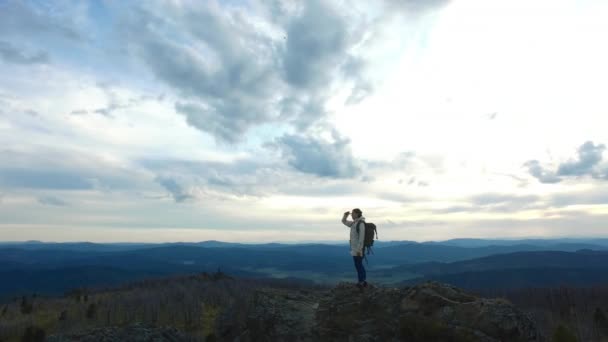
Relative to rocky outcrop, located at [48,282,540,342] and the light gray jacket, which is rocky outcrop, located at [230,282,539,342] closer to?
rocky outcrop, located at [48,282,540,342]

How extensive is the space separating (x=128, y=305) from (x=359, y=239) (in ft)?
315

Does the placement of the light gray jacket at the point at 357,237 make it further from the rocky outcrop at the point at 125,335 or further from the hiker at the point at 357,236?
the rocky outcrop at the point at 125,335

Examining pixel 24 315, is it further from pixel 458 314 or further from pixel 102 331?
pixel 458 314

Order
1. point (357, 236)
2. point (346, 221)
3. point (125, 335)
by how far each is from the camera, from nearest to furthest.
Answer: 1. point (357, 236)
2. point (346, 221)
3. point (125, 335)

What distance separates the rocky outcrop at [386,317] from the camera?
19.9m

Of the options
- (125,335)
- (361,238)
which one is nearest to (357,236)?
(361,238)

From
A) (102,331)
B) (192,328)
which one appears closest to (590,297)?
(192,328)

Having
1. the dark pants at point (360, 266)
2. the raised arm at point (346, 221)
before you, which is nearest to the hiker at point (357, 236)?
the dark pants at point (360, 266)

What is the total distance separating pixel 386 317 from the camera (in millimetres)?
22375

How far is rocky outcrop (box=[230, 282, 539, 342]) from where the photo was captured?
1988cm

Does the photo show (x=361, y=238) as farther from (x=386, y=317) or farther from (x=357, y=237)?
(x=386, y=317)

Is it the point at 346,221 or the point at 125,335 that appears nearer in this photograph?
the point at 346,221

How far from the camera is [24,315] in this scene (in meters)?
80.2

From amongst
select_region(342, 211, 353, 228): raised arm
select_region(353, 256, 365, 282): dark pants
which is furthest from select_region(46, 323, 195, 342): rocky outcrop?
select_region(342, 211, 353, 228): raised arm
